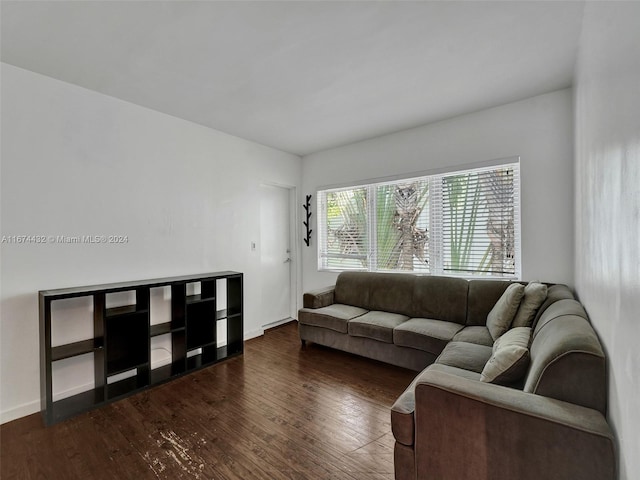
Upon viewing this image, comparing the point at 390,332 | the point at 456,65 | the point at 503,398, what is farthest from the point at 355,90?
the point at 503,398

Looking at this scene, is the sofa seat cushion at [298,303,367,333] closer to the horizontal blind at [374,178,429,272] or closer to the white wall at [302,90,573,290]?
the horizontal blind at [374,178,429,272]

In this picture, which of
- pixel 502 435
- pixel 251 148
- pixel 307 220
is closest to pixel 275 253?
pixel 307 220

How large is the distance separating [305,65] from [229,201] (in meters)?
2.05

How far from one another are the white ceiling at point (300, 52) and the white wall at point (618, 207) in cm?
68

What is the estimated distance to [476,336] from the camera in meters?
2.61

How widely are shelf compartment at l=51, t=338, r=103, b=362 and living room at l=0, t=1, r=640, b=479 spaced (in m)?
0.20

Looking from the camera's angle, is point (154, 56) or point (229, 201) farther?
point (229, 201)

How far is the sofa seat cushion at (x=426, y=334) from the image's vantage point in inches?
106

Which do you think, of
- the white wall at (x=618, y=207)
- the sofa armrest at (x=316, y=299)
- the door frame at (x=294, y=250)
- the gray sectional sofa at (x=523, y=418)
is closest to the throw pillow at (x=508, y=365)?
the gray sectional sofa at (x=523, y=418)

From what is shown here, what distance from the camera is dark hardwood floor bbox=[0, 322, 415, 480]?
68.9 inches

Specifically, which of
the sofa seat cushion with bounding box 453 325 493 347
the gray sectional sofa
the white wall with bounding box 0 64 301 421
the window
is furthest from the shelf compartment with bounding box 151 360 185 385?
the sofa seat cushion with bounding box 453 325 493 347

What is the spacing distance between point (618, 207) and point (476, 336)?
6.09ft

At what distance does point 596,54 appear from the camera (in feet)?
4.85

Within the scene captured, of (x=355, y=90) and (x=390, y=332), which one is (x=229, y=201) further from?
(x=390, y=332)
